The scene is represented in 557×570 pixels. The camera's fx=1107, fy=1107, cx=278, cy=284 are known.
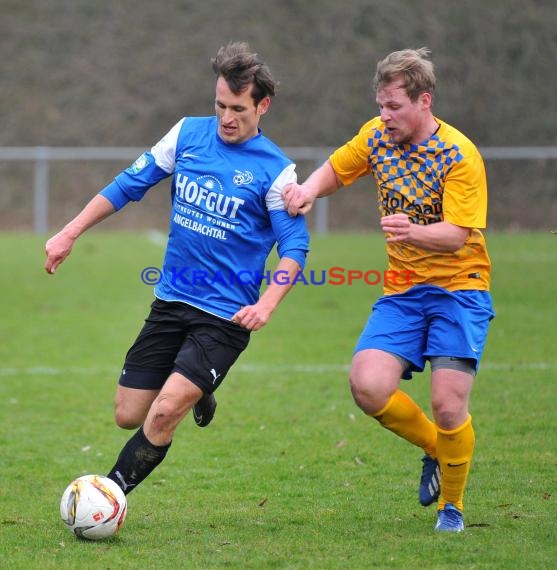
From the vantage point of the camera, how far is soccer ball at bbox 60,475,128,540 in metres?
4.45

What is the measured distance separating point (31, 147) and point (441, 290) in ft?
75.1

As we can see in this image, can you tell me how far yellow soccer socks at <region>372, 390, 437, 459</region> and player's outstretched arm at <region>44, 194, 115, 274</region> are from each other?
59.4 inches

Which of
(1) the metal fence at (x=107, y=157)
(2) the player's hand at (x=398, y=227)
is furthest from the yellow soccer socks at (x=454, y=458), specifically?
(1) the metal fence at (x=107, y=157)

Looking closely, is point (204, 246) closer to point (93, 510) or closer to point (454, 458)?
point (93, 510)

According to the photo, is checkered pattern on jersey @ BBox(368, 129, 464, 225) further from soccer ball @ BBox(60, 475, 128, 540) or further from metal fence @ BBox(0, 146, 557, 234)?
metal fence @ BBox(0, 146, 557, 234)

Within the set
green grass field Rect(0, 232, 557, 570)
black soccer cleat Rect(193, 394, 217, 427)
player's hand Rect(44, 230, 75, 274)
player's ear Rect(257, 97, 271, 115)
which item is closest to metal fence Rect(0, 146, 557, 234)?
green grass field Rect(0, 232, 557, 570)

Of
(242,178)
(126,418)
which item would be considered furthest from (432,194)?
(126,418)

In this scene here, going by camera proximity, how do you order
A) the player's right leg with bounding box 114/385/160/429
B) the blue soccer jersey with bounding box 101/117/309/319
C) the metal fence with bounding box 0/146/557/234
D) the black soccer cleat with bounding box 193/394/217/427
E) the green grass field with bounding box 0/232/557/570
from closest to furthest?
the green grass field with bounding box 0/232/557/570 < the blue soccer jersey with bounding box 101/117/309/319 < the player's right leg with bounding box 114/385/160/429 < the black soccer cleat with bounding box 193/394/217/427 < the metal fence with bounding box 0/146/557/234

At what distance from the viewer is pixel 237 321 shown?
4.60 metres

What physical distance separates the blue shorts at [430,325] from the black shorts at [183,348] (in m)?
0.59

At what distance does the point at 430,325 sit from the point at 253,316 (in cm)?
80

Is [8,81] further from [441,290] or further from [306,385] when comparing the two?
[441,290]

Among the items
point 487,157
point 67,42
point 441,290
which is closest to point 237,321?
point 441,290

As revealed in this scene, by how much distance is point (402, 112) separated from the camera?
468cm
